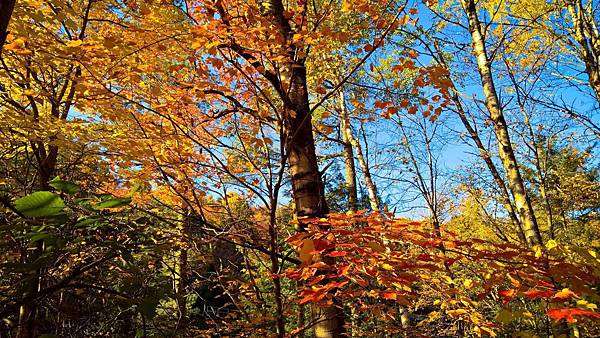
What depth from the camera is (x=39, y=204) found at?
838 mm

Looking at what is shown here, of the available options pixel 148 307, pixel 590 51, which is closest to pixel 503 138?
pixel 590 51

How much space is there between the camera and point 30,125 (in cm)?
374

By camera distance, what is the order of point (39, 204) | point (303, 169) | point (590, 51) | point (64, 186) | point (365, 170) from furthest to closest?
point (365, 170), point (590, 51), point (303, 169), point (64, 186), point (39, 204)

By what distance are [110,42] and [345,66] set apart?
20.4 ft

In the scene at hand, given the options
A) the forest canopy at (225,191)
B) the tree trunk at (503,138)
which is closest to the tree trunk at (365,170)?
the forest canopy at (225,191)

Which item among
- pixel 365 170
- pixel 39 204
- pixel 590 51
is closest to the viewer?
pixel 39 204

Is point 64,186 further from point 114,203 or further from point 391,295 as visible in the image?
point 391,295

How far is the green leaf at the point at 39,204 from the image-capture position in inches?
32.0

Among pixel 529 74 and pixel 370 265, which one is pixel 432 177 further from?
pixel 370 265

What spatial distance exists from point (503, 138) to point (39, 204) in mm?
5276

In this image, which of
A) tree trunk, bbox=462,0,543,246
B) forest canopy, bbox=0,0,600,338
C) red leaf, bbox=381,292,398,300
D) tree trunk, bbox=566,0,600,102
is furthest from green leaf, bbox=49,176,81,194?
tree trunk, bbox=566,0,600,102

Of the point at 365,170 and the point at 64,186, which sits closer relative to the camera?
the point at 64,186

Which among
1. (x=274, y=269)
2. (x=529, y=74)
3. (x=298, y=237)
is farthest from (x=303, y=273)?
(x=529, y=74)

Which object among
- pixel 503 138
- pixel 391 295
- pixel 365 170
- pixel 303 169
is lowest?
pixel 391 295
